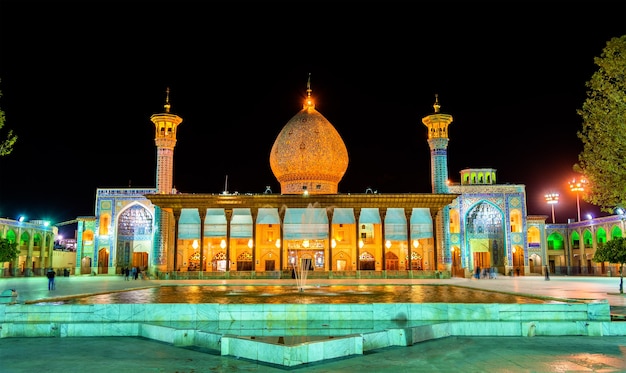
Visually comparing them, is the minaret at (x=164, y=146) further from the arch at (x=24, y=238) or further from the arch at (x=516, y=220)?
the arch at (x=516, y=220)

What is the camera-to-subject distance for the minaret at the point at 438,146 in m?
39.0

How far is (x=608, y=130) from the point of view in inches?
702

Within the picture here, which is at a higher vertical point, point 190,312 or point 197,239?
point 197,239

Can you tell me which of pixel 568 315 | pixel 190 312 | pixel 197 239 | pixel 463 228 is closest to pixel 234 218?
pixel 197 239

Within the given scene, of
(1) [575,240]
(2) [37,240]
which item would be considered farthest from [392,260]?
(2) [37,240]

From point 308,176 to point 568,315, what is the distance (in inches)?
1122

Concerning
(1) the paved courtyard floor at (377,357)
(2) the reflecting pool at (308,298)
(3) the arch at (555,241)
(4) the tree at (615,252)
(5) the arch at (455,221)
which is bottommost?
(1) the paved courtyard floor at (377,357)

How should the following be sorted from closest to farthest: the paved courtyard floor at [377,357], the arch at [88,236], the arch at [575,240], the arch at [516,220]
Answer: the paved courtyard floor at [377,357], the arch at [516,220], the arch at [88,236], the arch at [575,240]

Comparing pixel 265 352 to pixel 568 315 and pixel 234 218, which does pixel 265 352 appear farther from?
pixel 234 218

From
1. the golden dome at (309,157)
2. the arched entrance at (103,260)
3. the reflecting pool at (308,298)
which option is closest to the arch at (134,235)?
the arched entrance at (103,260)

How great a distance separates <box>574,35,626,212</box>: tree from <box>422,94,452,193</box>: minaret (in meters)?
19.8

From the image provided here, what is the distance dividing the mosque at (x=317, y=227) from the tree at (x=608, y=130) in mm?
14723

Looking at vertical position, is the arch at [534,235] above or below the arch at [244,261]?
above

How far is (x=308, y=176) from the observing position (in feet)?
127
